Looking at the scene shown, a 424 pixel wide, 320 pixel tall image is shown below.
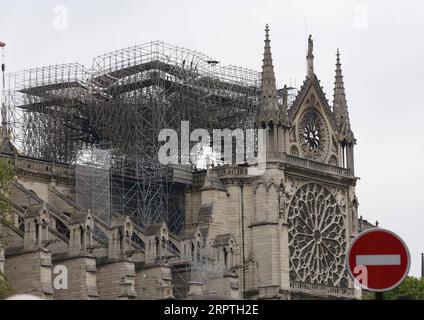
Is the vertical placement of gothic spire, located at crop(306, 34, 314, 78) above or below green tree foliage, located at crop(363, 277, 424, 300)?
above

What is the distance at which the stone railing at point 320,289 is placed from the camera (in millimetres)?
70281

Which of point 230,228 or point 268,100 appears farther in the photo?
point 268,100

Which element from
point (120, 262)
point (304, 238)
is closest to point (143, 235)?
point (120, 262)

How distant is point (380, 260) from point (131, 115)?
199 ft

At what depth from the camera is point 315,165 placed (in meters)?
74.3

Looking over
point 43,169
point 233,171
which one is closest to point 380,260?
point 43,169

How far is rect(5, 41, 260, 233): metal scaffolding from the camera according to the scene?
7125 centimetres

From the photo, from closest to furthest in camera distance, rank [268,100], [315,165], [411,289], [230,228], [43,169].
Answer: [411,289], [43,169], [230,228], [268,100], [315,165]

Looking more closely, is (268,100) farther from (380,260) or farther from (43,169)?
(380,260)

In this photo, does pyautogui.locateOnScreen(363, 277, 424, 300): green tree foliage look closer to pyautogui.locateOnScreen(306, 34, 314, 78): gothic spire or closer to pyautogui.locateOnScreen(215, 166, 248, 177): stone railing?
pyautogui.locateOnScreen(215, 166, 248, 177): stone railing

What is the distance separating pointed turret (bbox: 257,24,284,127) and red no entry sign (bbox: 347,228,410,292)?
194 ft

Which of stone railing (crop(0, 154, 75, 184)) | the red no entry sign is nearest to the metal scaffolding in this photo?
stone railing (crop(0, 154, 75, 184))
